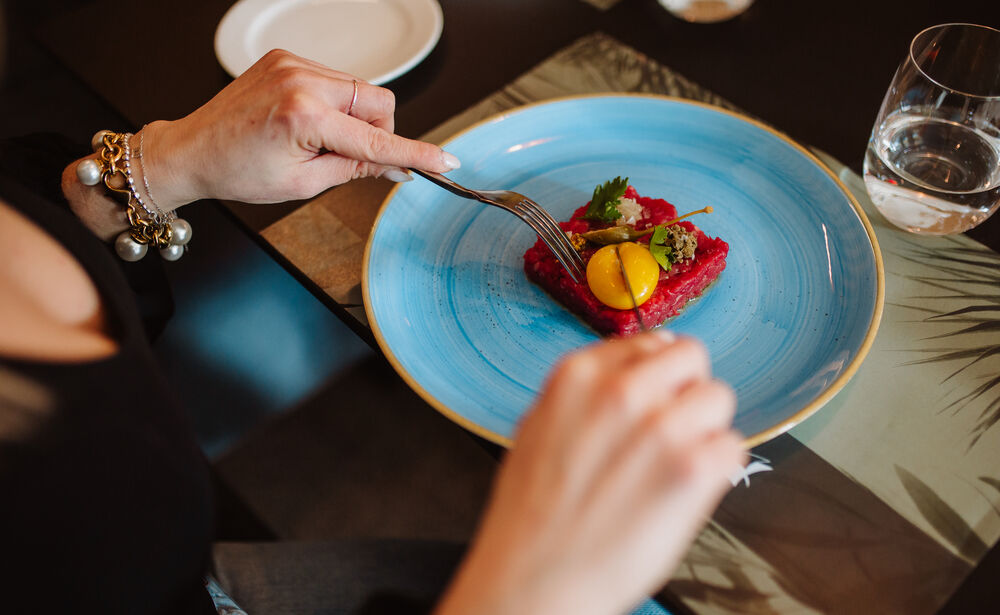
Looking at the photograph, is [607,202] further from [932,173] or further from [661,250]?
[932,173]

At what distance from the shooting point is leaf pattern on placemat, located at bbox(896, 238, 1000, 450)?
99cm

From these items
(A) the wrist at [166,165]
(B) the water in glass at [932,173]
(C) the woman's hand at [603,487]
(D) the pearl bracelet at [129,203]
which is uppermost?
(B) the water in glass at [932,173]

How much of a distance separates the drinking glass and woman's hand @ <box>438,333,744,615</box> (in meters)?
0.77

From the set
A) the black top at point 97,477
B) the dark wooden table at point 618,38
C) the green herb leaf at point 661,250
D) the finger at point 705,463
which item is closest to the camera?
the finger at point 705,463

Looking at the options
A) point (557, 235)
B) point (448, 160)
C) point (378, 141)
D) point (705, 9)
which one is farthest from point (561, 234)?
point (705, 9)

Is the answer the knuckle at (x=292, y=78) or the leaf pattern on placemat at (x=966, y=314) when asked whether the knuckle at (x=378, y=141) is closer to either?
the knuckle at (x=292, y=78)

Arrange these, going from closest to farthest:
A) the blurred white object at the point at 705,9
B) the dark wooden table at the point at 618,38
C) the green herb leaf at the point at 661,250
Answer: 1. the green herb leaf at the point at 661,250
2. the dark wooden table at the point at 618,38
3. the blurred white object at the point at 705,9

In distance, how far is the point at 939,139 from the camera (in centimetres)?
121

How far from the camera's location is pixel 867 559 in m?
0.85

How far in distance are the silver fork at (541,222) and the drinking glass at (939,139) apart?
0.52 meters

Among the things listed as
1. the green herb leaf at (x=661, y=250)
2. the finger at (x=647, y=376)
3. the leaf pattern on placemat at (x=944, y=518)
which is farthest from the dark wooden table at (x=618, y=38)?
the finger at (x=647, y=376)

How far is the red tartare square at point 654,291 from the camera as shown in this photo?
1083 millimetres

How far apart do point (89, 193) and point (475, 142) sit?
25.1 inches

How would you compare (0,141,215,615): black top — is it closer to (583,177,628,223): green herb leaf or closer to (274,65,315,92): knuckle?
(274,65,315,92): knuckle
